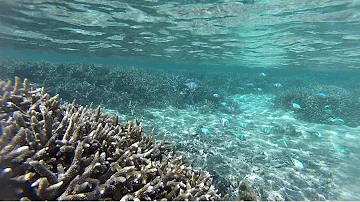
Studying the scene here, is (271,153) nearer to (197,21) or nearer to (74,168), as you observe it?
(74,168)

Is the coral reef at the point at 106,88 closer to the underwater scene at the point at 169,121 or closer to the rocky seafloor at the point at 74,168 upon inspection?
the underwater scene at the point at 169,121

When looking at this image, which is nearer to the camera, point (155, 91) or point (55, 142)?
point (55, 142)

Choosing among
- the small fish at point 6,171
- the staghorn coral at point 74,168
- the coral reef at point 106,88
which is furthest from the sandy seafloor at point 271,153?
the small fish at point 6,171

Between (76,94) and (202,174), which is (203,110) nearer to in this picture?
(76,94)

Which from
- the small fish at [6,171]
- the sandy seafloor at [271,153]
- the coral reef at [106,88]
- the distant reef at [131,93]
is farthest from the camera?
the distant reef at [131,93]

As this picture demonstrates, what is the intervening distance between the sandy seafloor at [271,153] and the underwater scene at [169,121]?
7 cm

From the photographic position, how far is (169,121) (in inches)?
469

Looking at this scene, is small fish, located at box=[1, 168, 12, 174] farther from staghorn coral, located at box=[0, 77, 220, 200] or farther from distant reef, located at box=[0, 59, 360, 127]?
distant reef, located at box=[0, 59, 360, 127]

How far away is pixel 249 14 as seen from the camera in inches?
553

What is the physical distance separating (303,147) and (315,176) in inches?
128

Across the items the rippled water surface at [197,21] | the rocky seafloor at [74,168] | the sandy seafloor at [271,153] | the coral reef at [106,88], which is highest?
the rippled water surface at [197,21]

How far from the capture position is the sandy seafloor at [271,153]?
21.9 feet

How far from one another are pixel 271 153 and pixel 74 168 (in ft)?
30.4

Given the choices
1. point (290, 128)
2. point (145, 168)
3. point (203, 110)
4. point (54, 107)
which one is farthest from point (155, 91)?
point (145, 168)
